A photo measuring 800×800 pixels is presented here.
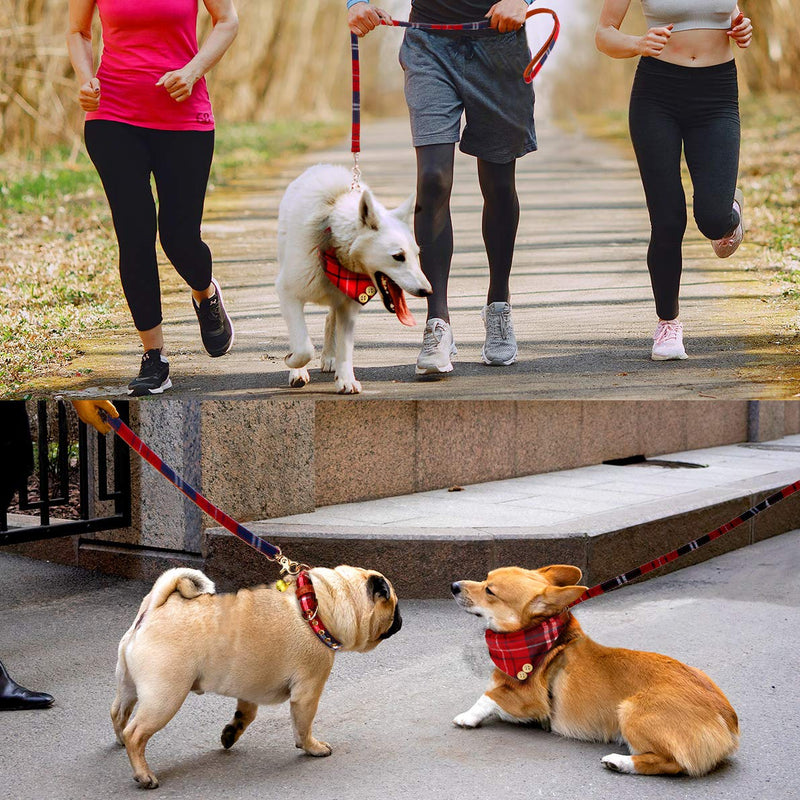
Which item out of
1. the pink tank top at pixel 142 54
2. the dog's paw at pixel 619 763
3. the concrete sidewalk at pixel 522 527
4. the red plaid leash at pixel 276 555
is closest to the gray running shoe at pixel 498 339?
the red plaid leash at pixel 276 555

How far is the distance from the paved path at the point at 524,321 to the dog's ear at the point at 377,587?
1.20 metres

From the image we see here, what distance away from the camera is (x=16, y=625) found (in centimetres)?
520

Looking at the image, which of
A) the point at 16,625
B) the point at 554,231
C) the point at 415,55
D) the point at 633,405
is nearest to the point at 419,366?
the point at 554,231

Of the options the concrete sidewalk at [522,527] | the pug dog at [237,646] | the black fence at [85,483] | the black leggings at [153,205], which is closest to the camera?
the pug dog at [237,646]

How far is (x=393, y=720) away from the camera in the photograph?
13.4ft

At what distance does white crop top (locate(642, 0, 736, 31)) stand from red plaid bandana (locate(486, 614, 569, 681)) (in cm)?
268

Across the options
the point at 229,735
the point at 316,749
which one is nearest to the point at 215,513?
the point at 229,735

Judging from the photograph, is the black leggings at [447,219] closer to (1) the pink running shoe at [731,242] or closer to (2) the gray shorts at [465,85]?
(2) the gray shorts at [465,85]

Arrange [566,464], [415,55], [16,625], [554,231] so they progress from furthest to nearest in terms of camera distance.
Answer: [566,464]
[16,625]
[554,231]
[415,55]

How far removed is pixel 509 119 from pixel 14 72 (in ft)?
8.31

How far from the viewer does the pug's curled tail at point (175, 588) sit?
3445 millimetres

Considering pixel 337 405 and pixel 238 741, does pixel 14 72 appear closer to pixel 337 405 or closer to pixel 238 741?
pixel 337 405

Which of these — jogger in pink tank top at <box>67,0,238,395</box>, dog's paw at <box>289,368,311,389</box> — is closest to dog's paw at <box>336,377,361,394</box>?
dog's paw at <box>289,368,311,389</box>

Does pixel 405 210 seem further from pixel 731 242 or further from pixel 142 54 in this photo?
pixel 731 242
